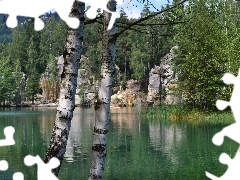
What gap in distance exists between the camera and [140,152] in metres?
27.1

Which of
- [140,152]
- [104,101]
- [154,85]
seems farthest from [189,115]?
[154,85]

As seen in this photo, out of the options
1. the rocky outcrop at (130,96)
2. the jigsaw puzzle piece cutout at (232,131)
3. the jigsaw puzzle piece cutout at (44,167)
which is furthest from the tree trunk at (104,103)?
the rocky outcrop at (130,96)

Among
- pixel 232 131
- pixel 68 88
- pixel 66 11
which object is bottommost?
pixel 232 131

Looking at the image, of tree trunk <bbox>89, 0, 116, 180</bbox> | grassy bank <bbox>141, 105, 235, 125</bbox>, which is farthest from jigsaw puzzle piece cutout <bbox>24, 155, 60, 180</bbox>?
grassy bank <bbox>141, 105, 235, 125</bbox>

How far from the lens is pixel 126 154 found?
26.4 meters

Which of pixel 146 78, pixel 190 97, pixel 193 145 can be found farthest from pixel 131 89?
pixel 193 145

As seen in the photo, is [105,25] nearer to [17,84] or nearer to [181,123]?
[181,123]

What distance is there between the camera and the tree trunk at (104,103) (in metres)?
6.60

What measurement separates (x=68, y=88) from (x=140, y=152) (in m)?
20.6

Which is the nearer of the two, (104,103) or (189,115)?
(104,103)

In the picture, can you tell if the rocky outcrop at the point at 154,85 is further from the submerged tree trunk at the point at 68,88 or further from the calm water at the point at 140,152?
the submerged tree trunk at the point at 68,88

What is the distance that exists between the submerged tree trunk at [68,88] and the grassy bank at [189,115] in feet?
122
